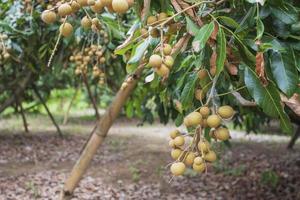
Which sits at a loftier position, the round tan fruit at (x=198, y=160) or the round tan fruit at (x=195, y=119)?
the round tan fruit at (x=195, y=119)

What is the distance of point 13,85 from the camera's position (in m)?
5.17

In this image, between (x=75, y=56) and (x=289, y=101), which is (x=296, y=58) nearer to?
(x=289, y=101)

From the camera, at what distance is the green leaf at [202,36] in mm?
905

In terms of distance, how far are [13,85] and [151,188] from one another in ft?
6.65

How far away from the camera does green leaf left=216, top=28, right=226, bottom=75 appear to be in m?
0.94

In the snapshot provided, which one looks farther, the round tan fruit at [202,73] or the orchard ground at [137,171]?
the orchard ground at [137,171]

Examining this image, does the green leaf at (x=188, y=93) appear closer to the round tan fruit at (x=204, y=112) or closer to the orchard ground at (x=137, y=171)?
the round tan fruit at (x=204, y=112)

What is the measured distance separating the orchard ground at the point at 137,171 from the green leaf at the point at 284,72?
171 cm

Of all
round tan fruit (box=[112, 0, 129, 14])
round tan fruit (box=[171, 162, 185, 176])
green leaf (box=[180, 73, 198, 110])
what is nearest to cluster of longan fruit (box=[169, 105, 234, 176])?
round tan fruit (box=[171, 162, 185, 176])

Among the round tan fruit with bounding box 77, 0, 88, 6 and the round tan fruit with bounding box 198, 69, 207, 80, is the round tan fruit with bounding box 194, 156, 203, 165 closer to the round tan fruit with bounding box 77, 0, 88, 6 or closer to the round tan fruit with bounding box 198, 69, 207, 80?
the round tan fruit with bounding box 198, 69, 207, 80

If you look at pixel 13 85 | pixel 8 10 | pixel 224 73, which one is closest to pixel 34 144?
pixel 13 85

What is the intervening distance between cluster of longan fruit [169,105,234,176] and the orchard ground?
66.6 inches

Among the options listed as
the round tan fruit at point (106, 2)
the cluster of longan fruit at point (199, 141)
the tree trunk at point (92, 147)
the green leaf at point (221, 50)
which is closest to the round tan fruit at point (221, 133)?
the cluster of longan fruit at point (199, 141)

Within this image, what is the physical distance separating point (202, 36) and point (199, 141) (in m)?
0.21
